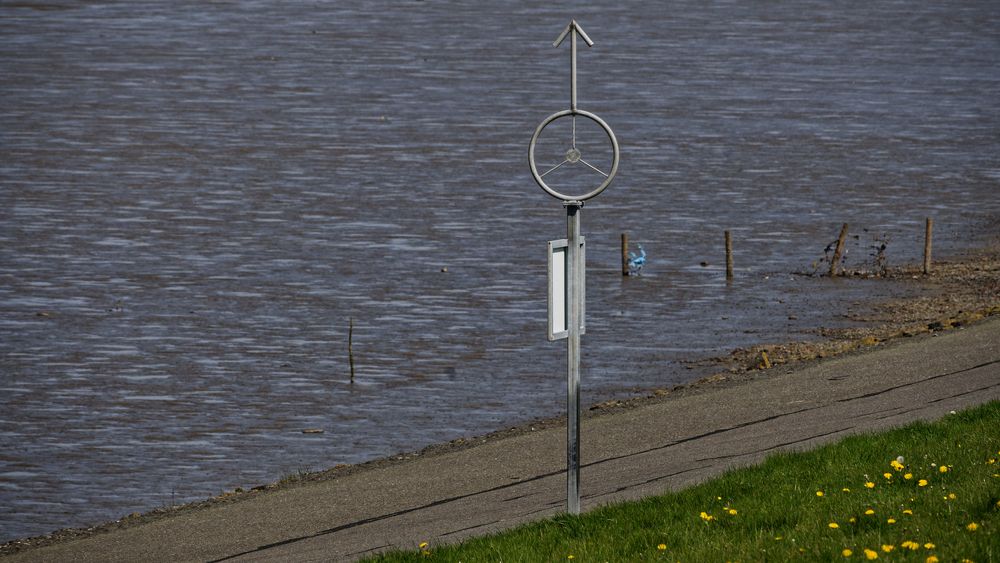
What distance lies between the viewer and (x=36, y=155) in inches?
2207

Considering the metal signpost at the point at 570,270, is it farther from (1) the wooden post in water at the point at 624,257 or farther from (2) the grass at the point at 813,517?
(1) the wooden post in water at the point at 624,257

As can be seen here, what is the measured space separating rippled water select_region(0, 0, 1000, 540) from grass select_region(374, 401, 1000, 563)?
385 inches

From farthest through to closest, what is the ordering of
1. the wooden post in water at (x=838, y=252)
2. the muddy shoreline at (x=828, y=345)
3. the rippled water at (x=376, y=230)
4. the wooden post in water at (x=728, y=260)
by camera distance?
the wooden post in water at (x=728, y=260) → the wooden post in water at (x=838, y=252) → the rippled water at (x=376, y=230) → the muddy shoreline at (x=828, y=345)

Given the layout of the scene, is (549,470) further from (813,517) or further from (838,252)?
(838,252)

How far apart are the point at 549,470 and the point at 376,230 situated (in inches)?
1059

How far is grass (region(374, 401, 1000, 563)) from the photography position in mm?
9164

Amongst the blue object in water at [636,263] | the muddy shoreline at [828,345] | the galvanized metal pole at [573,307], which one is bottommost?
the muddy shoreline at [828,345]

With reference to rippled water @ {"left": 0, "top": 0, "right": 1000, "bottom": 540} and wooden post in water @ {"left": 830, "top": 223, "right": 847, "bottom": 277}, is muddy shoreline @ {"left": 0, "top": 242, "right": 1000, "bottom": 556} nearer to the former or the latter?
wooden post in water @ {"left": 830, "top": 223, "right": 847, "bottom": 277}

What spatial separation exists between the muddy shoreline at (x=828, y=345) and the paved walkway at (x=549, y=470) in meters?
1.09

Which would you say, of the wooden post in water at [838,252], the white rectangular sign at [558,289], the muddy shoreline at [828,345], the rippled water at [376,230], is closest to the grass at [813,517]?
the white rectangular sign at [558,289]

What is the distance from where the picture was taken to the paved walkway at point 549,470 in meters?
13.5

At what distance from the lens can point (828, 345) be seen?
26.5 meters

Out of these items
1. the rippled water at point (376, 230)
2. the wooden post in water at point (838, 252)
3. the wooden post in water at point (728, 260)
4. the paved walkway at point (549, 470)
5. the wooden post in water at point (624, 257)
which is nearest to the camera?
the paved walkway at point (549, 470)

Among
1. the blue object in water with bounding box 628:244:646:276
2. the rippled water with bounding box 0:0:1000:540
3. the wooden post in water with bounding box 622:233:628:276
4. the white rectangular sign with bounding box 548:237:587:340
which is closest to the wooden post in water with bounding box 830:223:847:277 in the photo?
the rippled water with bounding box 0:0:1000:540
